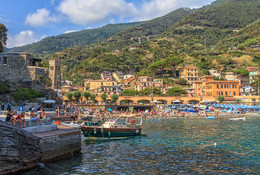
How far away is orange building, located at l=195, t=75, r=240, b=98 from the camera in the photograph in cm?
8031

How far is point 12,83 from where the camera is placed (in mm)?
41219

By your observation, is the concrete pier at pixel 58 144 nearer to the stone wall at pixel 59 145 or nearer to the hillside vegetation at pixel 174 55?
the stone wall at pixel 59 145

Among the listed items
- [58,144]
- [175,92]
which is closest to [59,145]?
[58,144]

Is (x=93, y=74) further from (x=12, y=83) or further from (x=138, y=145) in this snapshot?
(x=138, y=145)

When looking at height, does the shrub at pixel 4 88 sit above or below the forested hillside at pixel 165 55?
below

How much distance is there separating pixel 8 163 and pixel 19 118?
397 centimetres

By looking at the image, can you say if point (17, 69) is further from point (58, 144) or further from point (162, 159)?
point (162, 159)

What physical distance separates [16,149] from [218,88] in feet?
252

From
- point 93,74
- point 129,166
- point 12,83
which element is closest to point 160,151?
point 129,166

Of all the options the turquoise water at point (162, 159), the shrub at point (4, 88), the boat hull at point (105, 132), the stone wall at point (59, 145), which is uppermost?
the shrub at point (4, 88)

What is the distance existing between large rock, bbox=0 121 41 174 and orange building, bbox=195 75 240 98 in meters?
73.6

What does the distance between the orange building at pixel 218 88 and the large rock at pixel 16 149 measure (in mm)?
73592

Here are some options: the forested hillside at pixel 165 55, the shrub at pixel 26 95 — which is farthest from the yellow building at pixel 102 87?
the shrub at pixel 26 95

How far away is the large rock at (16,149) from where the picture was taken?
11.9 m
